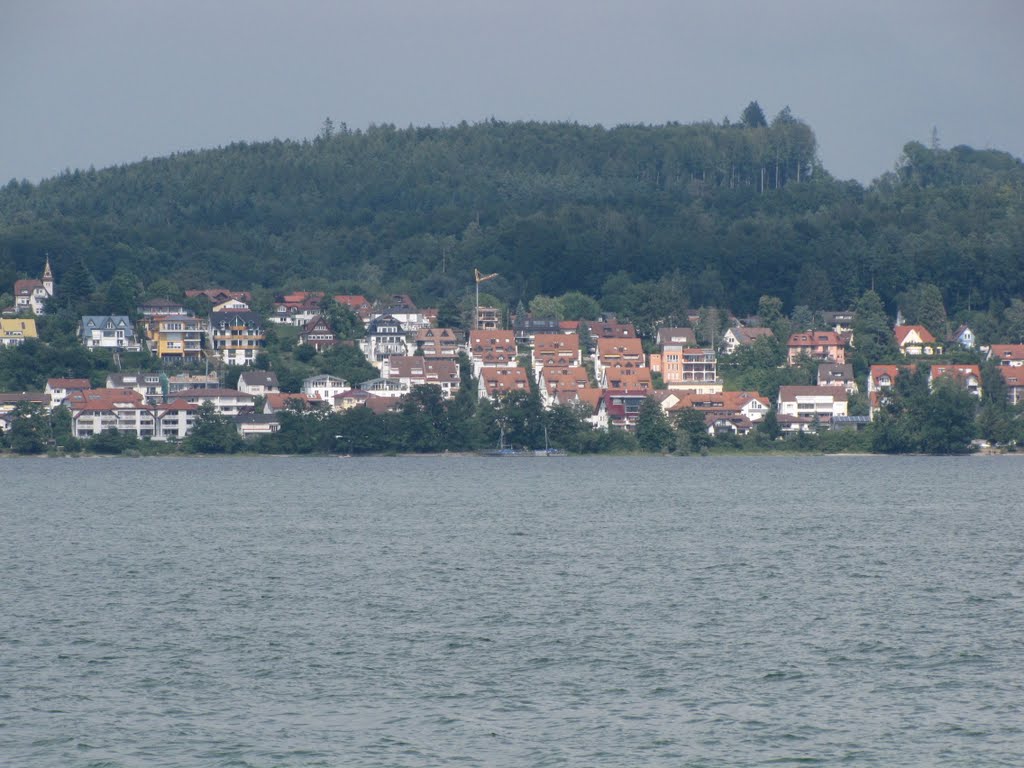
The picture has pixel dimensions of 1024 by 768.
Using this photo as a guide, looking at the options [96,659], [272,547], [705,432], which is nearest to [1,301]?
[705,432]

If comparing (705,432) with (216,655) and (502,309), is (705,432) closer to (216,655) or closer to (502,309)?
(502,309)

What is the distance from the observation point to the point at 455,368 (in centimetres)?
12275

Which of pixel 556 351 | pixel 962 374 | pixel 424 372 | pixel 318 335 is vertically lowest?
pixel 962 374

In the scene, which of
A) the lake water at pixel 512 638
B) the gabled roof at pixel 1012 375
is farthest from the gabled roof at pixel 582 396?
the lake water at pixel 512 638

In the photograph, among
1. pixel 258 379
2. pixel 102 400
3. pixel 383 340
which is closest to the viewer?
pixel 102 400

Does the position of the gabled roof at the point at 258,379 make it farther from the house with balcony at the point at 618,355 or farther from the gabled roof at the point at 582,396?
the house with balcony at the point at 618,355

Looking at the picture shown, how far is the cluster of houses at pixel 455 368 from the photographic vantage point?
10681 centimetres

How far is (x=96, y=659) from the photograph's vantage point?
2653 cm

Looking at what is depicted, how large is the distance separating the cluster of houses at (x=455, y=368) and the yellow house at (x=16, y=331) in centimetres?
15

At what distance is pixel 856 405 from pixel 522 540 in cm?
6908

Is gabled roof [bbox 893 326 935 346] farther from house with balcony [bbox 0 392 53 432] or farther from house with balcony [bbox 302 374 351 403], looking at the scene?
house with balcony [bbox 0 392 53 432]

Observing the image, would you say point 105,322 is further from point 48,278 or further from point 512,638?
point 512,638

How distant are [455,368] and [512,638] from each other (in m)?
94.4

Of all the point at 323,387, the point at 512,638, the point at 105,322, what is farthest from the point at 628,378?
the point at 512,638
